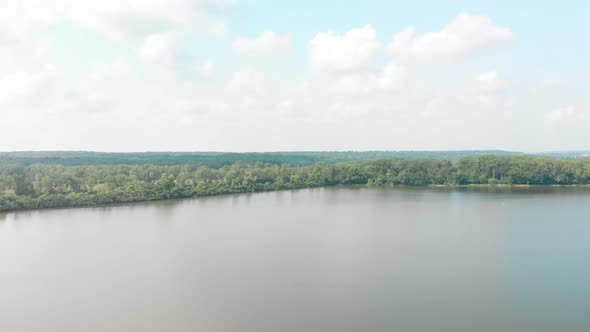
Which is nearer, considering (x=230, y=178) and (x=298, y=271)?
(x=298, y=271)

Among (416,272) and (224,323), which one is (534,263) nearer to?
(416,272)

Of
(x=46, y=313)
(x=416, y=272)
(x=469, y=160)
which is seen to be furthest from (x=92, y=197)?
(x=469, y=160)

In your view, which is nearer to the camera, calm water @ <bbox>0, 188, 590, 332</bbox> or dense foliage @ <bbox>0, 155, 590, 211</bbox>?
calm water @ <bbox>0, 188, 590, 332</bbox>

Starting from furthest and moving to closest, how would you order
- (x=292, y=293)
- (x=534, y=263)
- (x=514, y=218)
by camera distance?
(x=514, y=218) < (x=534, y=263) < (x=292, y=293)

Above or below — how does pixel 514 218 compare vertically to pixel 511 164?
below

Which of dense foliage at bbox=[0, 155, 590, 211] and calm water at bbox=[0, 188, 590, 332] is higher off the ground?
dense foliage at bbox=[0, 155, 590, 211]
